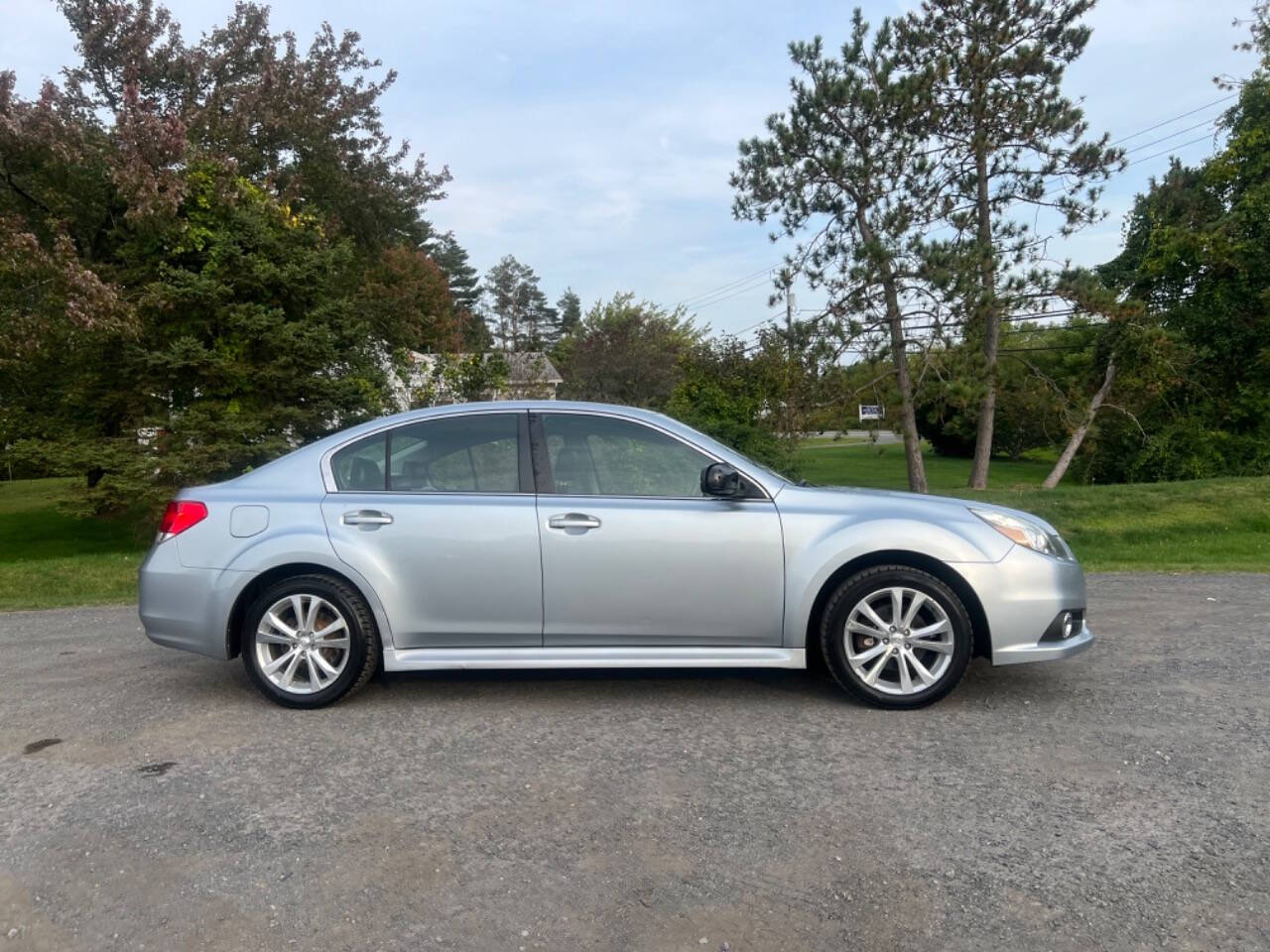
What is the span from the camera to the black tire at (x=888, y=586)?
480 cm

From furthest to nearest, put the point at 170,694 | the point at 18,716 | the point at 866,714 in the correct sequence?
the point at 170,694 < the point at 18,716 < the point at 866,714

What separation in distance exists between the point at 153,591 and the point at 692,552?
287cm

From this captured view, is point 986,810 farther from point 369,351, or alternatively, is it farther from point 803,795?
point 369,351

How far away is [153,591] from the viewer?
17.0ft

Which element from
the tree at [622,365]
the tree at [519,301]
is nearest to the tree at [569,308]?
the tree at [519,301]

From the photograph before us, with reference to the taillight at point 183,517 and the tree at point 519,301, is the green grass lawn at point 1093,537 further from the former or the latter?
the tree at point 519,301

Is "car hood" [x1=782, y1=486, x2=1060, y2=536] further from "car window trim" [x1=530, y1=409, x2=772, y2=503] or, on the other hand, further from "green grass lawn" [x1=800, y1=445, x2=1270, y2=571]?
"green grass lawn" [x1=800, y1=445, x2=1270, y2=571]

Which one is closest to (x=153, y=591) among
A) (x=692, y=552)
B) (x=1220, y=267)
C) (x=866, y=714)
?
(x=692, y=552)

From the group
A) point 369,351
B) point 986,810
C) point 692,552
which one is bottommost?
point 986,810

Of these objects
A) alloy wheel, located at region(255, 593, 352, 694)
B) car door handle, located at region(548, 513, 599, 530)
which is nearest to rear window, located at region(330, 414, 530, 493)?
car door handle, located at region(548, 513, 599, 530)

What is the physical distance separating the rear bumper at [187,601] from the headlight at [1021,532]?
152 inches

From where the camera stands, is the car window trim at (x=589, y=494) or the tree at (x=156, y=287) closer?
the car window trim at (x=589, y=494)

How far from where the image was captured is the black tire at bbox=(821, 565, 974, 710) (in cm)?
480

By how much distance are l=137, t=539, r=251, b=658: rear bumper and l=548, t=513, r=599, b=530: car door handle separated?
5.30 feet
